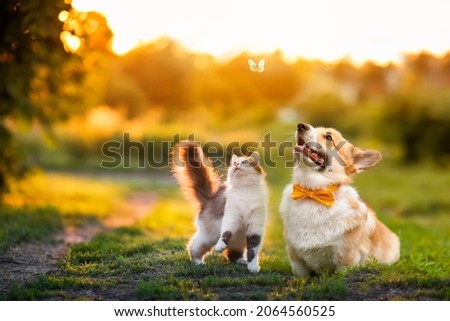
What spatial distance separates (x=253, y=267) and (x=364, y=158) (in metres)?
1.30

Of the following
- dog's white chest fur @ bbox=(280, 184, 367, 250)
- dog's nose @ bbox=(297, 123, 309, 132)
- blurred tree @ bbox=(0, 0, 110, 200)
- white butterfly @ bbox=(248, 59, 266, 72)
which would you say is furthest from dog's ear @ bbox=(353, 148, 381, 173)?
blurred tree @ bbox=(0, 0, 110, 200)

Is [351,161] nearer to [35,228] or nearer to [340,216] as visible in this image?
[340,216]

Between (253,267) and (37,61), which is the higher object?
(37,61)

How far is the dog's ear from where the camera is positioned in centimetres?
528

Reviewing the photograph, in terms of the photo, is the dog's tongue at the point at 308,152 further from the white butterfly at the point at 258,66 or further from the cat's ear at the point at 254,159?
the white butterfly at the point at 258,66

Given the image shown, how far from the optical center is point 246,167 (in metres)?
5.37

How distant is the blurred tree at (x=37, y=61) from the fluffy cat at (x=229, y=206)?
2.25m

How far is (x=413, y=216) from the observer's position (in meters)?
11.9

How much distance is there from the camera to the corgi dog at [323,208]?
5.00 metres

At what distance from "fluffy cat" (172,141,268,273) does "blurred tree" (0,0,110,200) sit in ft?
7.37

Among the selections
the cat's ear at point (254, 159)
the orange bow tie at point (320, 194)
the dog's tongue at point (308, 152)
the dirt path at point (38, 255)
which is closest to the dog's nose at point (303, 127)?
the dog's tongue at point (308, 152)

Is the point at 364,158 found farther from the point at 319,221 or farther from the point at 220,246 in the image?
the point at 220,246

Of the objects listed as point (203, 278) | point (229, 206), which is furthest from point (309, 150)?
point (203, 278)
